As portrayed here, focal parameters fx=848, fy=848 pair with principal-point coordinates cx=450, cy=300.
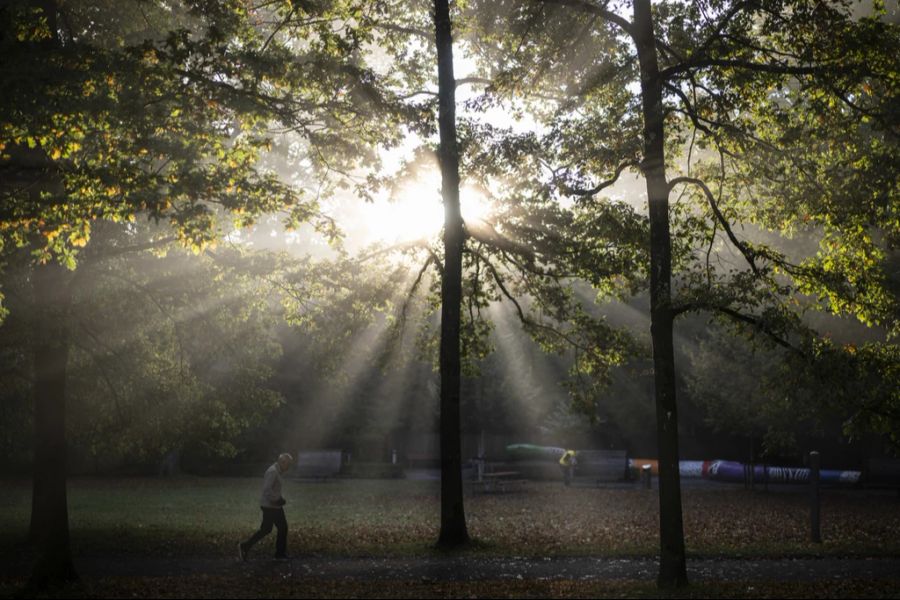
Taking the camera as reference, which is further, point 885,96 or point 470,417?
point 470,417

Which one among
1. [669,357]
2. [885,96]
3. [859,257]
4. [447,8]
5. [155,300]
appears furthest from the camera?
[155,300]

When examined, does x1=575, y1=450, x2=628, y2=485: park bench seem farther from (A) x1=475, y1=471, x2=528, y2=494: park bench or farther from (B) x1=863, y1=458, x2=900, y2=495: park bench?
(B) x1=863, y1=458, x2=900, y2=495: park bench

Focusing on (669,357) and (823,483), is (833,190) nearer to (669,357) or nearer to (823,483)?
(669,357)

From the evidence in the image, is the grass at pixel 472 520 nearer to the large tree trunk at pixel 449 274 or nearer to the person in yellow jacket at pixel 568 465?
the person in yellow jacket at pixel 568 465

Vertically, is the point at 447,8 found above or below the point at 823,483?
above

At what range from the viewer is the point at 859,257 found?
13.4 m

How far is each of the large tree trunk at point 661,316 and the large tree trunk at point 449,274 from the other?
4.65 m

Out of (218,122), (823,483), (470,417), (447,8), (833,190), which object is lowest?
(823,483)

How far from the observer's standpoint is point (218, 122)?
12.6 m

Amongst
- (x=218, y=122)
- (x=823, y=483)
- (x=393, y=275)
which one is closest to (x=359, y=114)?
(x=218, y=122)

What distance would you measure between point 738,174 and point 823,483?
2576 cm

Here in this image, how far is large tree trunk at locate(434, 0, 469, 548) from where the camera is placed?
15398 mm

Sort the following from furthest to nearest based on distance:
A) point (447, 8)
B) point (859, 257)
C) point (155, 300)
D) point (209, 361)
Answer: point (209, 361) → point (155, 300) → point (447, 8) → point (859, 257)

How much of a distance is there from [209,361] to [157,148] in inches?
281
